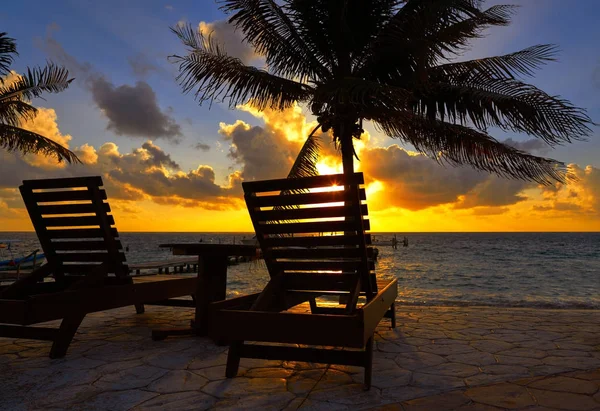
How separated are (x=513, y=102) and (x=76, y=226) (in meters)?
8.57

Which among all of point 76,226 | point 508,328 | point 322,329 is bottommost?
point 508,328

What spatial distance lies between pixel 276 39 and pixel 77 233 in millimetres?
7778

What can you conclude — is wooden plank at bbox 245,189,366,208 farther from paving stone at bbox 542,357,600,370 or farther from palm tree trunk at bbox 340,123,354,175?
palm tree trunk at bbox 340,123,354,175

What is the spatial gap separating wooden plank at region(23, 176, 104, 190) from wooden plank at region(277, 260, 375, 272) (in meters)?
2.13

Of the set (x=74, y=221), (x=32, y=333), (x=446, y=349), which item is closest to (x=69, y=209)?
(x=74, y=221)

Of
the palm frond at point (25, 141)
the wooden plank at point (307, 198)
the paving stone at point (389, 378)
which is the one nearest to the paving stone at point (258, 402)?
the paving stone at point (389, 378)

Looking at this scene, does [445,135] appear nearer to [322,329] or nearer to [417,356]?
[417,356]

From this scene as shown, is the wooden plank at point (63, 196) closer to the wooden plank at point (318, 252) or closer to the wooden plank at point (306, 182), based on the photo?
the wooden plank at point (306, 182)

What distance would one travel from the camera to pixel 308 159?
36.7ft

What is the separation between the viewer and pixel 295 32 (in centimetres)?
1099

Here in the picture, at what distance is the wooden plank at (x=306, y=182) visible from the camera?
12.1 feet

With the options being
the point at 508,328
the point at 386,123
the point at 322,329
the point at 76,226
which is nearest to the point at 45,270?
the point at 76,226

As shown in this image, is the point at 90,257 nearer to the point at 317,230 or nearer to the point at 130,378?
the point at 130,378

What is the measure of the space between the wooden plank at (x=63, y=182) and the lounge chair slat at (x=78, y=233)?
1.66 feet
